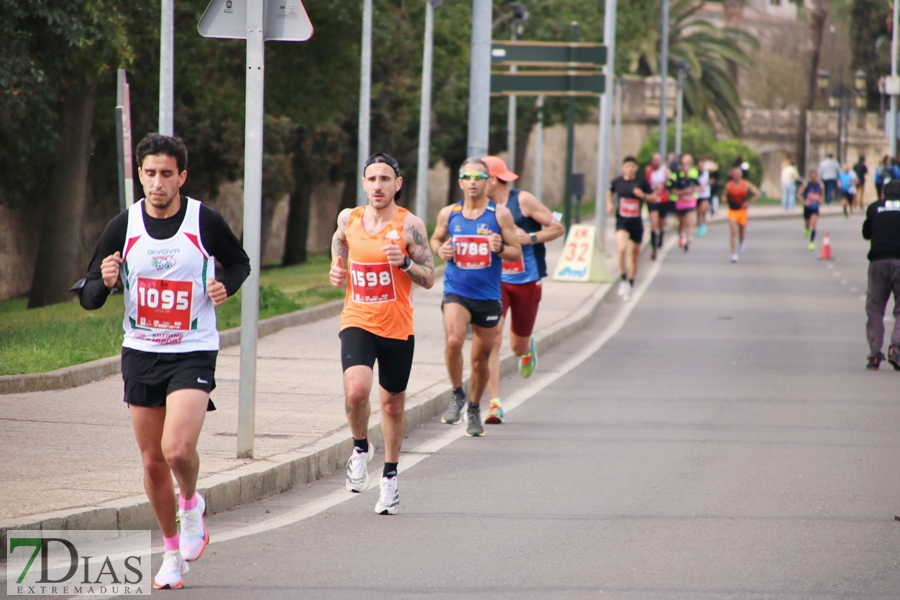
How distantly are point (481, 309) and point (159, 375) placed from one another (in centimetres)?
456

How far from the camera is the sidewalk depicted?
22.7 feet

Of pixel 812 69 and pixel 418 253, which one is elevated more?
pixel 812 69

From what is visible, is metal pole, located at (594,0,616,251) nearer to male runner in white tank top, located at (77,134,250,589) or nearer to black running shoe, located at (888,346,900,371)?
black running shoe, located at (888,346,900,371)

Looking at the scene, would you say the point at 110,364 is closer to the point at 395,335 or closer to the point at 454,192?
the point at 395,335

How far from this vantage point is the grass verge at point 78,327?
1187 centimetres

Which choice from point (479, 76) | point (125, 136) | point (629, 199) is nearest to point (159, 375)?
point (125, 136)

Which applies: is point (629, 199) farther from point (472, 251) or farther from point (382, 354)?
point (382, 354)

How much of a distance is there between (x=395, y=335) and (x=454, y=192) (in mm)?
39474

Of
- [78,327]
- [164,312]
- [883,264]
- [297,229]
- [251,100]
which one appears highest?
[251,100]

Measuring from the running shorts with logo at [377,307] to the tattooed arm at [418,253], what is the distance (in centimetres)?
4

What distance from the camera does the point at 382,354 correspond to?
765 cm

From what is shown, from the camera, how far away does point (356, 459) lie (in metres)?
7.76

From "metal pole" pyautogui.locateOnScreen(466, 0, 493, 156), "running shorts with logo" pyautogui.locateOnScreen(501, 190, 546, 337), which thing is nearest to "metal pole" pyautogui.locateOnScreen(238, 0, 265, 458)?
"running shorts with logo" pyautogui.locateOnScreen(501, 190, 546, 337)

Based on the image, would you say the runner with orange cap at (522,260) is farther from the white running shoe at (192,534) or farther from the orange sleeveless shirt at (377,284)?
the white running shoe at (192,534)
